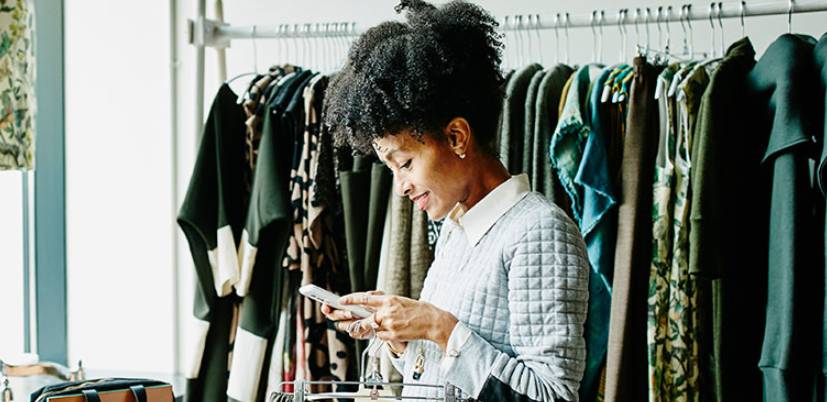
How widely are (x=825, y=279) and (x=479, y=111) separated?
71 centimetres

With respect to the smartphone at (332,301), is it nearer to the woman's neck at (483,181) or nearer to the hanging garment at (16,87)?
the woman's neck at (483,181)

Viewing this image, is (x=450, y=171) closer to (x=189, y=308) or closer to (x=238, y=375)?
(x=238, y=375)

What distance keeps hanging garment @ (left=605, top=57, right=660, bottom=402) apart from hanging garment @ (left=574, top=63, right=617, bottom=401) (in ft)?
0.09

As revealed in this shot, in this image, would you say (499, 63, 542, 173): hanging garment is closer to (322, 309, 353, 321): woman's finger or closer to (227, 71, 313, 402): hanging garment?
(227, 71, 313, 402): hanging garment

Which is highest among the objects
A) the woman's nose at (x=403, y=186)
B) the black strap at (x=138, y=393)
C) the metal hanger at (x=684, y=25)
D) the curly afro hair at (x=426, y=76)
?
the metal hanger at (x=684, y=25)

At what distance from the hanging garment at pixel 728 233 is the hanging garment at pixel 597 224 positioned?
0.17 m

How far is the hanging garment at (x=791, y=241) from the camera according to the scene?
1604mm

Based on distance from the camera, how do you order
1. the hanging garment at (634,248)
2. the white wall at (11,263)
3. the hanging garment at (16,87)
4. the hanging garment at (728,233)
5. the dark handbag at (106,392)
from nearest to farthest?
the dark handbag at (106,392), the hanging garment at (728,233), the hanging garment at (634,248), the hanging garment at (16,87), the white wall at (11,263)

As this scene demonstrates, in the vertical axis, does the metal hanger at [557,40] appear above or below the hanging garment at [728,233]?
above

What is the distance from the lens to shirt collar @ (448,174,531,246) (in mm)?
1316

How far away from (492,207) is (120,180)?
69.8 inches

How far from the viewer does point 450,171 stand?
1330mm

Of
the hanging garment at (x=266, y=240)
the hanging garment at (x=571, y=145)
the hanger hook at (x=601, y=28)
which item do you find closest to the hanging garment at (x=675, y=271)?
the hanging garment at (x=571, y=145)

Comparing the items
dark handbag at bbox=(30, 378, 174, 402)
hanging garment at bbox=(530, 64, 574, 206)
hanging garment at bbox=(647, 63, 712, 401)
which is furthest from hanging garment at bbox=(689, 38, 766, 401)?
dark handbag at bbox=(30, 378, 174, 402)
